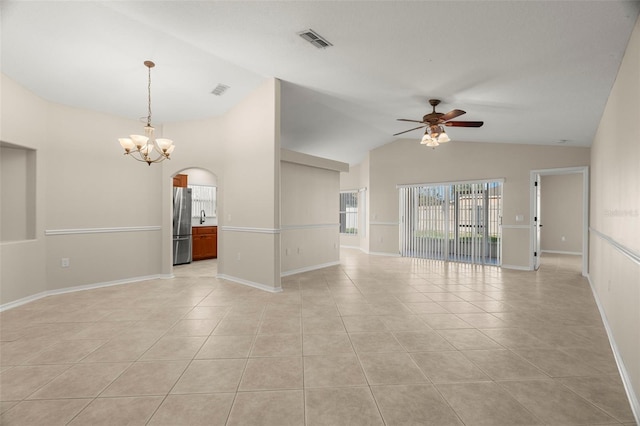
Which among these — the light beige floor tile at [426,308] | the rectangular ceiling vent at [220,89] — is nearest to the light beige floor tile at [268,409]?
the light beige floor tile at [426,308]

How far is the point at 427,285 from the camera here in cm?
514

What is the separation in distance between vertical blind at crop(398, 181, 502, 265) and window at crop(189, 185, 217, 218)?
5.47 metres

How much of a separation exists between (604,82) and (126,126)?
23.0ft

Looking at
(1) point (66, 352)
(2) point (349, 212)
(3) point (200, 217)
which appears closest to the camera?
(1) point (66, 352)

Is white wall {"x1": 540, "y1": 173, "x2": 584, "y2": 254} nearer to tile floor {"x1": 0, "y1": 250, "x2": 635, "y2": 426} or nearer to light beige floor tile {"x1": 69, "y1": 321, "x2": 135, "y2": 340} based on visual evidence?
tile floor {"x1": 0, "y1": 250, "x2": 635, "y2": 426}

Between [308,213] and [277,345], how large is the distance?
3.90 m

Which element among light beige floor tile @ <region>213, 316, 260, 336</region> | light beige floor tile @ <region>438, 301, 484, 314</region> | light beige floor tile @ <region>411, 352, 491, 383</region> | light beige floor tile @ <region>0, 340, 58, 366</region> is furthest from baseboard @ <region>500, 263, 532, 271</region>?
light beige floor tile @ <region>0, 340, 58, 366</region>

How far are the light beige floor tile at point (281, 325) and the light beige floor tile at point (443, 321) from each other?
1.50 metres

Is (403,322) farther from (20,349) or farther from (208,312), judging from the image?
(20,349)

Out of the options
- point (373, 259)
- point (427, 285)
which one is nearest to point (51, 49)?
point (427, 285)

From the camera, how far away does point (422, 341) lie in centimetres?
289

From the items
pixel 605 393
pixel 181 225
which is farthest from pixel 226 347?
pixel 181 225

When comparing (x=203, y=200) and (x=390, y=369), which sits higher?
(x=203, y=200)

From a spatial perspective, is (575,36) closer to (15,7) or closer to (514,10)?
(514,10)
